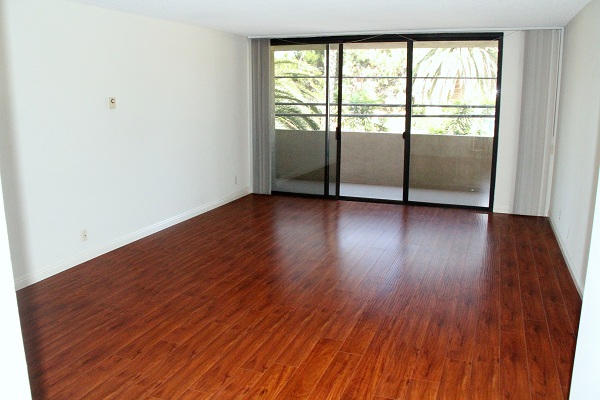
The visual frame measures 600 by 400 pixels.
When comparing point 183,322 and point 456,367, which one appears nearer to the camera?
point 456,367

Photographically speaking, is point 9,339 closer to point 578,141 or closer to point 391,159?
point 578,141

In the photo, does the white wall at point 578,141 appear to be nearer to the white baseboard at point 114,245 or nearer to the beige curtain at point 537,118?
the beige curtain at point 537,118

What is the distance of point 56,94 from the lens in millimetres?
4719

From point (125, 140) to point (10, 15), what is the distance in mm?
1686

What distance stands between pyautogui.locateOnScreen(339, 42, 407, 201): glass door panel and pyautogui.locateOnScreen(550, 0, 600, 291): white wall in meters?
2.09

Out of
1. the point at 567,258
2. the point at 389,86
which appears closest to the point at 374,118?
the point at 389,86

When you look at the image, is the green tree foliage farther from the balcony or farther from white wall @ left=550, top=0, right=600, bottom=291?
white wall @ left=550, top=0, right=600, bottom=291

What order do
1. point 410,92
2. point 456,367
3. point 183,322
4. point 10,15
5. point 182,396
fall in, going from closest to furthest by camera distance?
point 182,396 < point 456,367 < point 183,322 < point 10,15 < point 410,92

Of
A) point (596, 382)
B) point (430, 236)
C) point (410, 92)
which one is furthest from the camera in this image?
point (410, 92)

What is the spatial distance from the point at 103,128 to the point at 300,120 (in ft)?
11.5

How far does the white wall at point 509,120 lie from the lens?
22.8 ft

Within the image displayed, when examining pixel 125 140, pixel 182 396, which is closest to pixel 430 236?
pixel 125 140

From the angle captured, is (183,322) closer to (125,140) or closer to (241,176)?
(125,140)

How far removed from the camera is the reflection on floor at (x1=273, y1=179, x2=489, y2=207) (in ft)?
24.8
